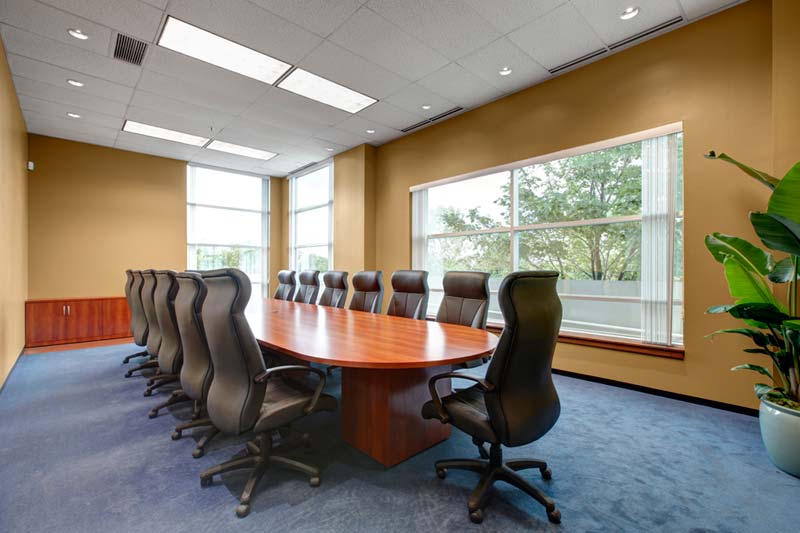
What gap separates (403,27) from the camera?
324cm

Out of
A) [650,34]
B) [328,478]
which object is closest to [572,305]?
[650,34]

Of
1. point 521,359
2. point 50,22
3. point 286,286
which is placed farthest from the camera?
point 286,286

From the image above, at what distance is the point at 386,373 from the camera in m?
2.21

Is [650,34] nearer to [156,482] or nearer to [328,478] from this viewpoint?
[328,478]

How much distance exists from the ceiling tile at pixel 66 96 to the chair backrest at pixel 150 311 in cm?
276

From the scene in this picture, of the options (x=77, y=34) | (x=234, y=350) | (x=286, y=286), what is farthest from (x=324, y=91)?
(x=234, y=350)

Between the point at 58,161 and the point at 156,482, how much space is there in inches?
263

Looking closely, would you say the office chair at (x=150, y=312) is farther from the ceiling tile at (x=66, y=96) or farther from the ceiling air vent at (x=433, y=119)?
the ceiling air vent at (x=433, y=119)

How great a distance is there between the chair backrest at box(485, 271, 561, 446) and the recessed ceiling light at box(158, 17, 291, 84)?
3614 mm

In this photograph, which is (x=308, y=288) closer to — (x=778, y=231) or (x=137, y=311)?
(x=137, y=311)

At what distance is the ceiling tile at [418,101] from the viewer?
4.47 metres

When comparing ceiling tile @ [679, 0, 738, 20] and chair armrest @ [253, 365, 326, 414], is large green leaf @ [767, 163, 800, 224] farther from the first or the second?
chair armrest @ [253, 365, 326, 414]

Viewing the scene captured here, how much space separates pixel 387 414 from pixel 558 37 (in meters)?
3.69

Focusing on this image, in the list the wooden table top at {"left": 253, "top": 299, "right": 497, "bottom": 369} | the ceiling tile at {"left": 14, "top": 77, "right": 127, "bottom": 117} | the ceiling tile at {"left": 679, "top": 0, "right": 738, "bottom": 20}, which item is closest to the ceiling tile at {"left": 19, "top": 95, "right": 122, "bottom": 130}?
the ceiling tile at {"left": 14, "top": 77, "right": 127, "bottom": 117}
